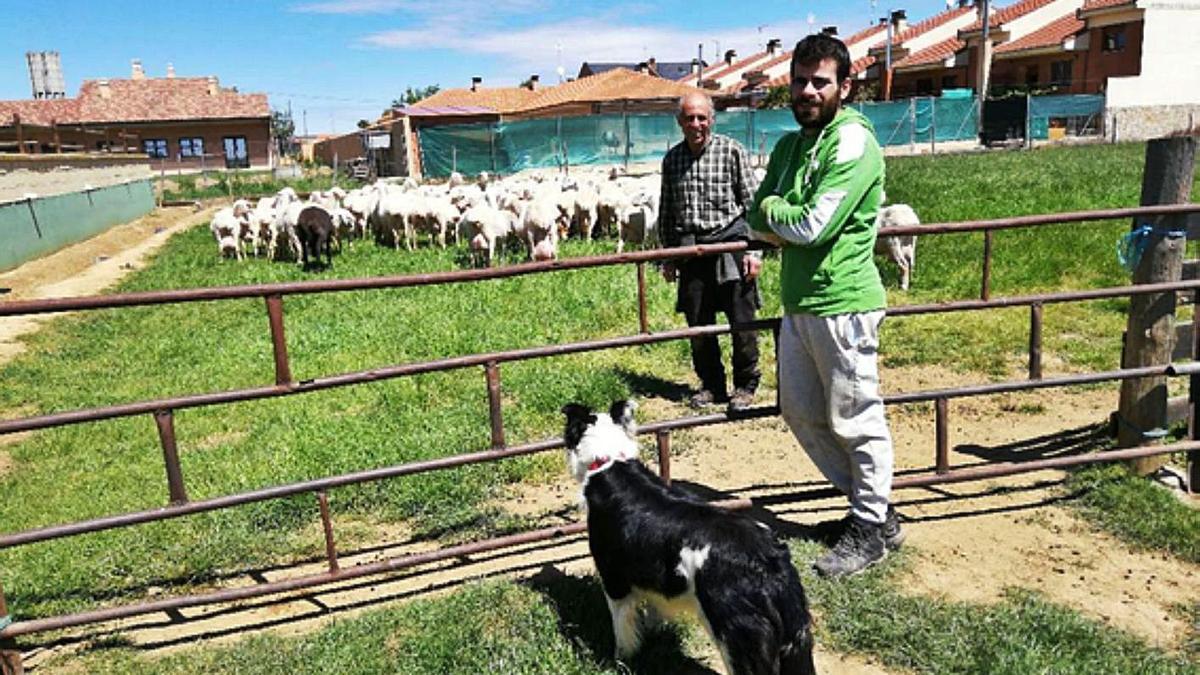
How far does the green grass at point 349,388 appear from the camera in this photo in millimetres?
4422

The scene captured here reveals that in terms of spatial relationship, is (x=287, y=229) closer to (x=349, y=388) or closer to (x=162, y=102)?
(x=349, y=388)

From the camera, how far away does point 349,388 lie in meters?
6.96

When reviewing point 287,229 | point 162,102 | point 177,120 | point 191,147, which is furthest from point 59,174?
point 162,102

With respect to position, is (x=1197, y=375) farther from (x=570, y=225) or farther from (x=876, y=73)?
(x=876, y=73)

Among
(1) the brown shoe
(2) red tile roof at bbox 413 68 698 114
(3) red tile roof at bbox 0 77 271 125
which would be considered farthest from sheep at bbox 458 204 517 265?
(3) red tile roof at bbox 0 77 271 125

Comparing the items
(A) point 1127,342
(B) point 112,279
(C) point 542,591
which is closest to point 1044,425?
(A) point 1127,342

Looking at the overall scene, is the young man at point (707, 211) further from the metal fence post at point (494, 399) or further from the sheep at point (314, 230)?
the sheep at point (314, 230)

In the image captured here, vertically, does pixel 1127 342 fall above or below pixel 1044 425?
above

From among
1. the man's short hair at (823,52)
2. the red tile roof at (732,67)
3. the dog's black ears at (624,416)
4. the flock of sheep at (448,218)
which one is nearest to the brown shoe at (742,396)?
the dog's black ears at (624,416)

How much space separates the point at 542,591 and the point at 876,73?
1971 inches

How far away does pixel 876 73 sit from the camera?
48.5 metres

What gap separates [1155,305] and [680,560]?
3.13 m

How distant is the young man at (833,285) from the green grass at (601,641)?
1.24ft

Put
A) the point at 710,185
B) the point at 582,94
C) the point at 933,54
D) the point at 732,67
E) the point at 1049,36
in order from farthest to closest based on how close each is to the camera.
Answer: the point at 732,67, the point at 933,54, the point at 582,94, the point at 1049,36, the point at 710,185
